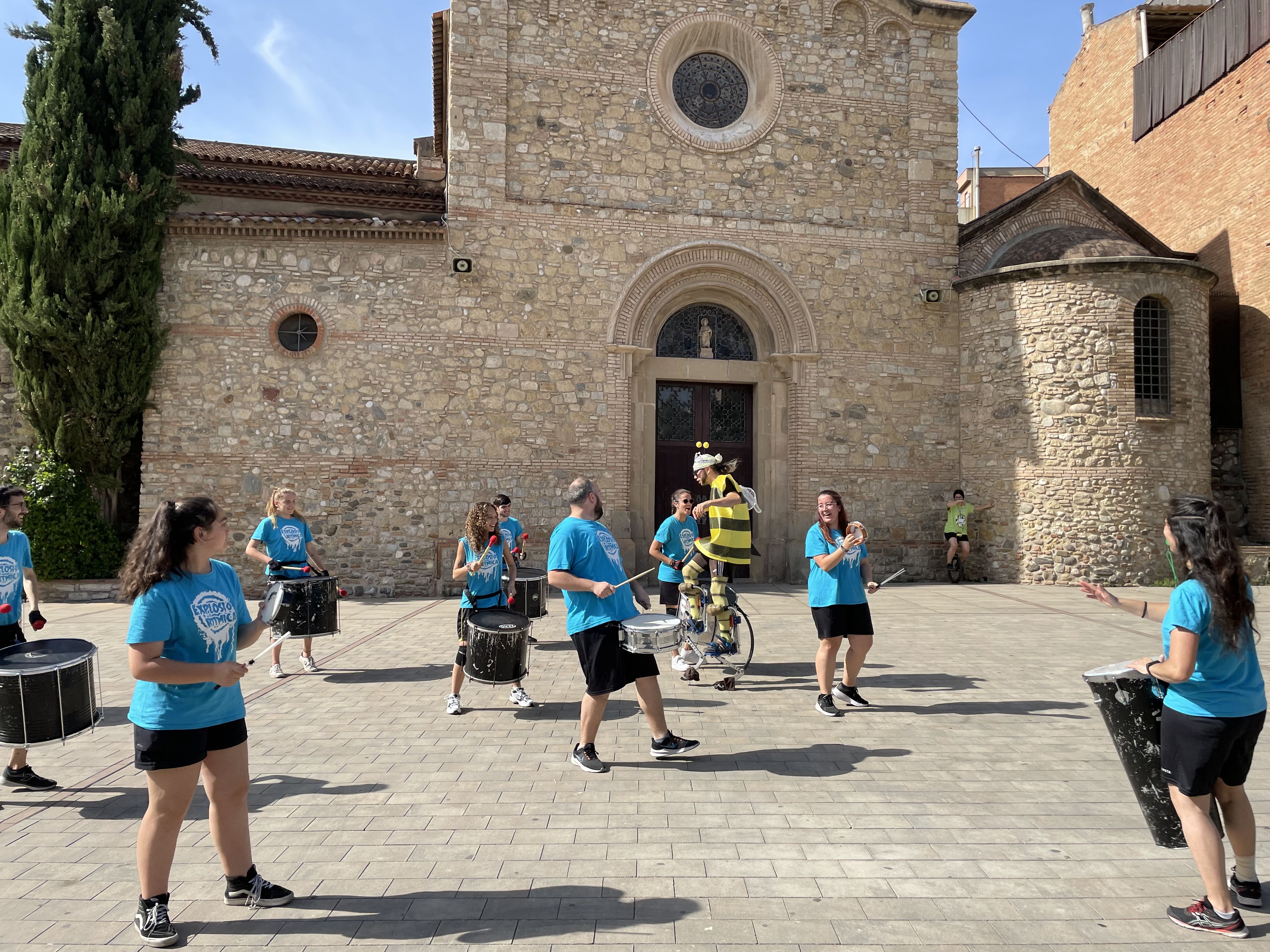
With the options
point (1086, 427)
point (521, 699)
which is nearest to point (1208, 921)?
point (521, 699)

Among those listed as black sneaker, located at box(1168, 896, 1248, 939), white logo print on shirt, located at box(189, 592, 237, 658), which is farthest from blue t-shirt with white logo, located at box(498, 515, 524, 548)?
black sneaker, located at box(1168, 896, 1248, 939)

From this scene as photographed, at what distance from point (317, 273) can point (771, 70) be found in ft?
30.9

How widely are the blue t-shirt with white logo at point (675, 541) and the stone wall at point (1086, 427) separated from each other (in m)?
9.13

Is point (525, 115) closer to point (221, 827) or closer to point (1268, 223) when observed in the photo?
point (221, 827)

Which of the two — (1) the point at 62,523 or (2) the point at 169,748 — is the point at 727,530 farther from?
(1) the point at 62,523

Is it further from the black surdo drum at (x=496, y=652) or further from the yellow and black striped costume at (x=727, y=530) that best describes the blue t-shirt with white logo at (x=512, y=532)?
the yellow and black striped costume at (x=727, y=530)

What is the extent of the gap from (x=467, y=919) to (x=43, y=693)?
9.63 ft

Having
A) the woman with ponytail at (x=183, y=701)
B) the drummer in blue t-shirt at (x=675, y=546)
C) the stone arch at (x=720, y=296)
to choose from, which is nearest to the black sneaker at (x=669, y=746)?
the woman with ponytail at (x=183, y=701)

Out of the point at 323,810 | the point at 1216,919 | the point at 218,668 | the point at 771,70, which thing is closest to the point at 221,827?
the point at 218,668

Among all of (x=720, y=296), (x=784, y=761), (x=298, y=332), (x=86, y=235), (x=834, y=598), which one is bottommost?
(x=784, y=761)

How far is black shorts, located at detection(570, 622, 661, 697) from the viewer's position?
515cm

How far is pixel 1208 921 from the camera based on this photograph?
3197 millimetres

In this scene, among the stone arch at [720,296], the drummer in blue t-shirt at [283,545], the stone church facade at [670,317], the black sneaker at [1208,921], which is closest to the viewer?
the black sneaker at [1208,921]

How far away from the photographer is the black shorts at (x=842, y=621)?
6.34 meters
